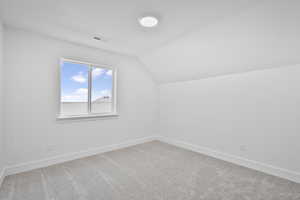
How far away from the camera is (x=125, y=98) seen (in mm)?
3910

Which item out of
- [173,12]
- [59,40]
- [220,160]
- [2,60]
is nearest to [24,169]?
[2,60]

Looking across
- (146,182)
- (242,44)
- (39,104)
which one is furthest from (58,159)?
(242,44)

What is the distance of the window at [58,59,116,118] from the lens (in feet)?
10.1

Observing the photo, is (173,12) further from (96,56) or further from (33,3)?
(96,56)

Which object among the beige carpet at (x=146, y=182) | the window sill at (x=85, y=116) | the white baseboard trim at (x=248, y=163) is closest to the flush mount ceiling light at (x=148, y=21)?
the window sill at (x=85, y=116)

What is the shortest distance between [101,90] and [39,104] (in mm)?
1317

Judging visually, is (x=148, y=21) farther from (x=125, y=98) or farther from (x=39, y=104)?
(x=39, y=104)

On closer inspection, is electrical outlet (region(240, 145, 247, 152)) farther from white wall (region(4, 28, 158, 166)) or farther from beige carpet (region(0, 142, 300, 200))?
white wall (region(4, 28, 158, 166))

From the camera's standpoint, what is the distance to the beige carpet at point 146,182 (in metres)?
1.92

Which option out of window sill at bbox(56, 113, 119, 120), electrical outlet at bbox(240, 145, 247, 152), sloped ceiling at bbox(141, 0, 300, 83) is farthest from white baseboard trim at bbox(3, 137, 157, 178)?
electrical outlet at bbox(240, 145, 247, 152)

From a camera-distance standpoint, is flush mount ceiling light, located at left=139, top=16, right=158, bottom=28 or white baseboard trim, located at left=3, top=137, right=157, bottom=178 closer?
flush mount ceiling light, located at left=139, top=16, right=158, bottom=28

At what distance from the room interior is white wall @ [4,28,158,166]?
0.05ft

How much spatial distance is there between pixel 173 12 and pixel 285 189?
2.88 metres

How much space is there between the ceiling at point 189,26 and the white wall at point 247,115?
0.94 feet
